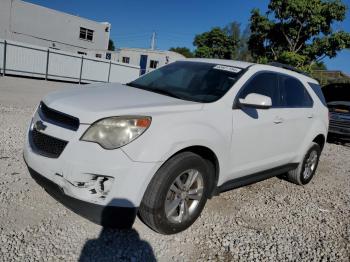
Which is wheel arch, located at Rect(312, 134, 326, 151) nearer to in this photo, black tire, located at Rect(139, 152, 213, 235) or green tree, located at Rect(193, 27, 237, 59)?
black tire, located at Rect(139, 152, 213, 235)

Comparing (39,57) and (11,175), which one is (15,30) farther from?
(11,175)

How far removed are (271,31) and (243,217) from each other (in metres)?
17.6

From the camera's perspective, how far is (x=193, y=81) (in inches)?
163

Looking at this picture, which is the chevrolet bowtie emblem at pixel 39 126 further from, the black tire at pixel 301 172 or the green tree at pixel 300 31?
the green tree at pixel 300 31

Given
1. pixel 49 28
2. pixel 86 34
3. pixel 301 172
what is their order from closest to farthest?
pixel 301 172 → pixel 49 28 → pixel 86 34

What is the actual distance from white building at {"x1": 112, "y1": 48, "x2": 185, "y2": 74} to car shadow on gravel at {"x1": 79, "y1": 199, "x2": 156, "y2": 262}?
3262 cm

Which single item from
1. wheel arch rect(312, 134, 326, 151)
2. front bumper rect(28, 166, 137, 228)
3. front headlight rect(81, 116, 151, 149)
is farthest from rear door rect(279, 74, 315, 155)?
front bumper rect(28, 166, 137, 228)

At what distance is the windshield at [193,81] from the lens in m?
3.78

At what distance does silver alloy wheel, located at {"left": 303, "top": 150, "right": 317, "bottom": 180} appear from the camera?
5.58 metres

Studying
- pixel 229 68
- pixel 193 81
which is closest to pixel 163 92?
pixel 193 81

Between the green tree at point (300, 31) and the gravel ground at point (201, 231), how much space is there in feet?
48.1

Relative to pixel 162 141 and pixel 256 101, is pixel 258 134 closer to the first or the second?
pixel 256 101

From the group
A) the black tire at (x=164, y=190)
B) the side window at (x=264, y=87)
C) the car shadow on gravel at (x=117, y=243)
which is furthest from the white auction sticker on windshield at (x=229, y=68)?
the car shadow on gravel at (x=117, y=243)

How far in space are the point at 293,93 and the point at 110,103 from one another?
2844mm
